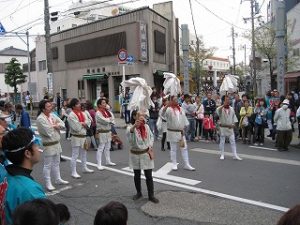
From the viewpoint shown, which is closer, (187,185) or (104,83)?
(187,185)

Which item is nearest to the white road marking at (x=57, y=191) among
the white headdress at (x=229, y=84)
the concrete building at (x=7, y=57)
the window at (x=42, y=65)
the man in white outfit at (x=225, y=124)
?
the man in white outfit at (x=225, y=124)

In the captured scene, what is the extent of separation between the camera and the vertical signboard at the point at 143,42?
26.4m

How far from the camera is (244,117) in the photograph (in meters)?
13.5

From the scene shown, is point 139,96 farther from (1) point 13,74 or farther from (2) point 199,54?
(2) point 199,54

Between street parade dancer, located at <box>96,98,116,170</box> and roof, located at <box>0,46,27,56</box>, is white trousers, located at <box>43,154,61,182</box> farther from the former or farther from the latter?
roof, located at <box>0,46,27,56</box>

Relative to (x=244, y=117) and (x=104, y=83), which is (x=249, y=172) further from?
(x=104, y=83)

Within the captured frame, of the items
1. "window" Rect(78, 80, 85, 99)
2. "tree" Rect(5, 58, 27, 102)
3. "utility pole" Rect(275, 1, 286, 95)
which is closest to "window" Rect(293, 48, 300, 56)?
"window" Rect(78, 80, 85, 99)

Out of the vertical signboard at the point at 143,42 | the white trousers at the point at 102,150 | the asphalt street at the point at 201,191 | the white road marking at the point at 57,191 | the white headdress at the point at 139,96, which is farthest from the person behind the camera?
the vertical signboard at the point at 143,42

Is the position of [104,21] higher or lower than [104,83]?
higher

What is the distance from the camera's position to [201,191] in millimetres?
7391

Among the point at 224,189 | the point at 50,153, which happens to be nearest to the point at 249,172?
the point at 224,189

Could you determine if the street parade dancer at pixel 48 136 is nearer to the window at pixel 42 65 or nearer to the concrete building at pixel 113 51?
the concrete building at pixel 113 51

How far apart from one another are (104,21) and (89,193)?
23.4 metres

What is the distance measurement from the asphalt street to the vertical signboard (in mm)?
16093
